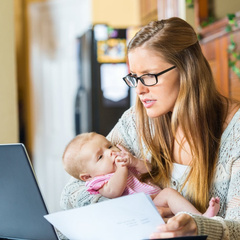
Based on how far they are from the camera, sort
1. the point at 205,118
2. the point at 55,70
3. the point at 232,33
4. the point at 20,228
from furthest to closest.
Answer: the point at 55,70, the point at 232,33, the point at 205,118, the point at 20,228

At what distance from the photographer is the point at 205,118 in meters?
1.70

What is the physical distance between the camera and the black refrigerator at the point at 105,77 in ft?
16.2

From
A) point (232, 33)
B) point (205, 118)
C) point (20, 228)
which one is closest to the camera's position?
point (20, 228)

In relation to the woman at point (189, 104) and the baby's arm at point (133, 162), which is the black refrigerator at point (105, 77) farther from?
the woman at point (189, 104)

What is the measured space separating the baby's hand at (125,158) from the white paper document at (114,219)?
583 mm

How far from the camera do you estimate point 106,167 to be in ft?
5.92

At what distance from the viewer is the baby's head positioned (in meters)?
1.80

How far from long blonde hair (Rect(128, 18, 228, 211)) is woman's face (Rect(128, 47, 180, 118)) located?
0.02m

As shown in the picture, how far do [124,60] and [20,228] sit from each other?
3668 mm

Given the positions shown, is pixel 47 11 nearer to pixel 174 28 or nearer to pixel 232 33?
pixel 232 33

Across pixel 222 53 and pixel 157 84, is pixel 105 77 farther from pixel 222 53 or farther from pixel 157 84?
pixel 157 84

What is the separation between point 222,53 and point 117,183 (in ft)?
7.26

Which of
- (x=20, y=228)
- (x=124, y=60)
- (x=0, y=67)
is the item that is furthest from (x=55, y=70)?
(x=20, y=228)

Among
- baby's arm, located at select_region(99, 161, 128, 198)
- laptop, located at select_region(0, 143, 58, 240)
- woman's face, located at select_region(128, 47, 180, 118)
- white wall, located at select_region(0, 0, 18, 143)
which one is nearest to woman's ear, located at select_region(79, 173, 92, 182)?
baby's arm, located at select_region(99, 161, 128, 198)
